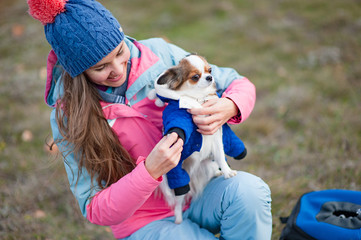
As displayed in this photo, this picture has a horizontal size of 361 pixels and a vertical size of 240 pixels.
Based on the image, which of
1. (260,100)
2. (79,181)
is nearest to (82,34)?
(79,181)

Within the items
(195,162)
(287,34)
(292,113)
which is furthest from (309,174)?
(287,34)

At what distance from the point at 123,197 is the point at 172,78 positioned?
75 centimetres

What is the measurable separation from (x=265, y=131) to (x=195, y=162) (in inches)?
85.2

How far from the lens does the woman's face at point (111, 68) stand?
175 centimetres

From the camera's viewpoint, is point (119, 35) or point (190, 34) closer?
point (119, 35)

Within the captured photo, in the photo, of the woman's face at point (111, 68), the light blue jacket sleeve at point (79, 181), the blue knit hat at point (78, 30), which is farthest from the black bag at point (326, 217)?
the blue knit hat at point (78, 30)

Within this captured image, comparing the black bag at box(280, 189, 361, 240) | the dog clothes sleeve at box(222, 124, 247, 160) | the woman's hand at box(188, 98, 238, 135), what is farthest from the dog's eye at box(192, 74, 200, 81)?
the black bag at box(280, 189, 361, 240)

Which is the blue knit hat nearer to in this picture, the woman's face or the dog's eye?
the woman's face

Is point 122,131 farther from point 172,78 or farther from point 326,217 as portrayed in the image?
point 326,217

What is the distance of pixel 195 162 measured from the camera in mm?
1868

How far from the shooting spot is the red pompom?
1556mm

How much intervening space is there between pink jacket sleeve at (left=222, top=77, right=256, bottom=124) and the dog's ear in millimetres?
358

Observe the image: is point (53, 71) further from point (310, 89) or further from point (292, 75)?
point (292, 75)

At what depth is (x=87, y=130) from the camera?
69.9 inches
